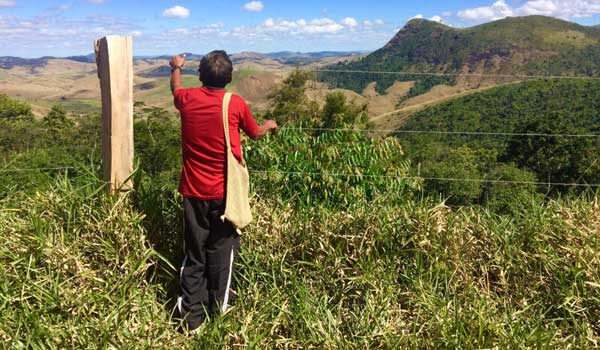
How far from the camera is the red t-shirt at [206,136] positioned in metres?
2.79

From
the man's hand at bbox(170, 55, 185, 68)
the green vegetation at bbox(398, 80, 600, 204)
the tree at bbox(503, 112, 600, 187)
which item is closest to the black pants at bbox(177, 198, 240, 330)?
the man's hand at bbox(170, 55, 185, 68)

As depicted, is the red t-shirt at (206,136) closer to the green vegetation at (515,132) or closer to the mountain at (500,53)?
the green vegetation at (515,132)

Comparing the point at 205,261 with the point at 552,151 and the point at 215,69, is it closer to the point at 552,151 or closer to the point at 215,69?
the point at 215,69

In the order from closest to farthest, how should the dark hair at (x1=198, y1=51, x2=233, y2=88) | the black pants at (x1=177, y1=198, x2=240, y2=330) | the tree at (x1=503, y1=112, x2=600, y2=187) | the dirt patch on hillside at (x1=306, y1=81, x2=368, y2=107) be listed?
the dark hair at (x1=198, y1=51, x2=233, y2=88)
the black pants at (x1=177, y1=198, x2=240, y2=330)
the dirt patch on hillside at (x1=306, y1=81, x2=368, y2=107)
the tree at (x1=503, y1=112, x2=600, y2=187)

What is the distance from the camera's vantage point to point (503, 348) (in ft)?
7.94

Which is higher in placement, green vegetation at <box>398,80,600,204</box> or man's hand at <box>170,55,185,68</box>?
man's hand at <box>170,55,185,68</box>

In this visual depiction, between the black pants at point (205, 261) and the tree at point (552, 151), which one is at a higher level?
the black pants at point (205, 261)

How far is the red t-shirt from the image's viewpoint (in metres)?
2.79

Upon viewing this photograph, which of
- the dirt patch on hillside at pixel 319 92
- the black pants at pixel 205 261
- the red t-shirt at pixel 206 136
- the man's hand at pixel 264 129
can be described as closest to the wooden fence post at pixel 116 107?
the red t-shirt at pixel 206 136

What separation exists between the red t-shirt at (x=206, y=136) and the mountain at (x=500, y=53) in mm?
125508

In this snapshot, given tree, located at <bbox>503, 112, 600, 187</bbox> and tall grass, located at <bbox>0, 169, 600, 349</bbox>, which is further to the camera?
tree, located at <bbox>503, 112, 600, 187</bbox>

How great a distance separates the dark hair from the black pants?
72 cm

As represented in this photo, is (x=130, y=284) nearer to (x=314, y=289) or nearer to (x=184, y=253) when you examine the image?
(x=184, y=253)

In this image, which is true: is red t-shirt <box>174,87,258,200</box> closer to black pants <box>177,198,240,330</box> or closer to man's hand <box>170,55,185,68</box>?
black pants <box>177,198,240,330</box>
